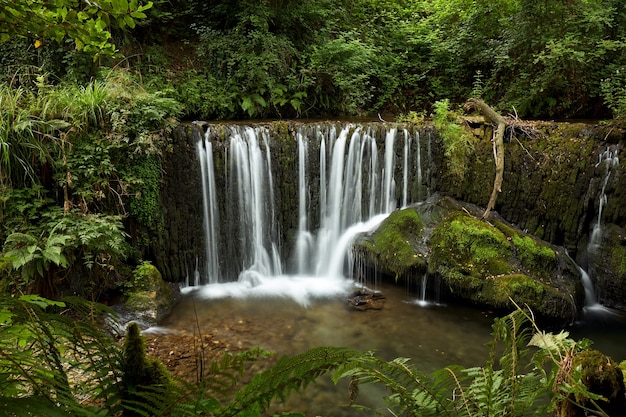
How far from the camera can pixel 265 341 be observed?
19.1 ft

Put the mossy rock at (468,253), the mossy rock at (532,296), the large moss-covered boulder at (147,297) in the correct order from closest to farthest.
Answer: the large moss-covered boulder at (147,297) < the mossy rock at (532,296) < the mossy rock at (468,253)

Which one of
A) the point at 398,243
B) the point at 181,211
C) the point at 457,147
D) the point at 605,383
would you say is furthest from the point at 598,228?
the point at 181,211

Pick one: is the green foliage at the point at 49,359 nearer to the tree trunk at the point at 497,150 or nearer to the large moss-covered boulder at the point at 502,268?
the large moss-covered boulder at the point at 502,268

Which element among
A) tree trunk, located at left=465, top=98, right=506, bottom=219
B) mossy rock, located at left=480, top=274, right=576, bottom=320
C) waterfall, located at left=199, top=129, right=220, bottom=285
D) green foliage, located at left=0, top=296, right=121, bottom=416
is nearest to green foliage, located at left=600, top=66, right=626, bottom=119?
tree trunk, located at left=465, top=98, right=506, bottom=219

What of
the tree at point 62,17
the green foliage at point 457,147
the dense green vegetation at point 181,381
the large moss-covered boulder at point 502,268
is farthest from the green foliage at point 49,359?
the green foliage at point 457,147

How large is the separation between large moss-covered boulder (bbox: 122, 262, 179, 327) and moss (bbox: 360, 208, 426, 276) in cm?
357

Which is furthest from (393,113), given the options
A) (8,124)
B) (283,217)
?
(8,124)

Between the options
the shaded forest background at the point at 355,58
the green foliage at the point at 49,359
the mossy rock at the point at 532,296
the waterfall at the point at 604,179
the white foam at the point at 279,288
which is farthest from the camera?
the shaded forest background at the point at 355,58

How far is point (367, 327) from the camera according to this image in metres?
6.27

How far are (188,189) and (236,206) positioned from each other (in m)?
0.95

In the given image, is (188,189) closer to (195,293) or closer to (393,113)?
(195,293)

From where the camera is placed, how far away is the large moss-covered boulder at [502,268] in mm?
6391

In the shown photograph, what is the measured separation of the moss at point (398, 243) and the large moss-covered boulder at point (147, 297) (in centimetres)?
357

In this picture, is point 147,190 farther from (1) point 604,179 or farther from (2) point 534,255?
(1) point 604,179
